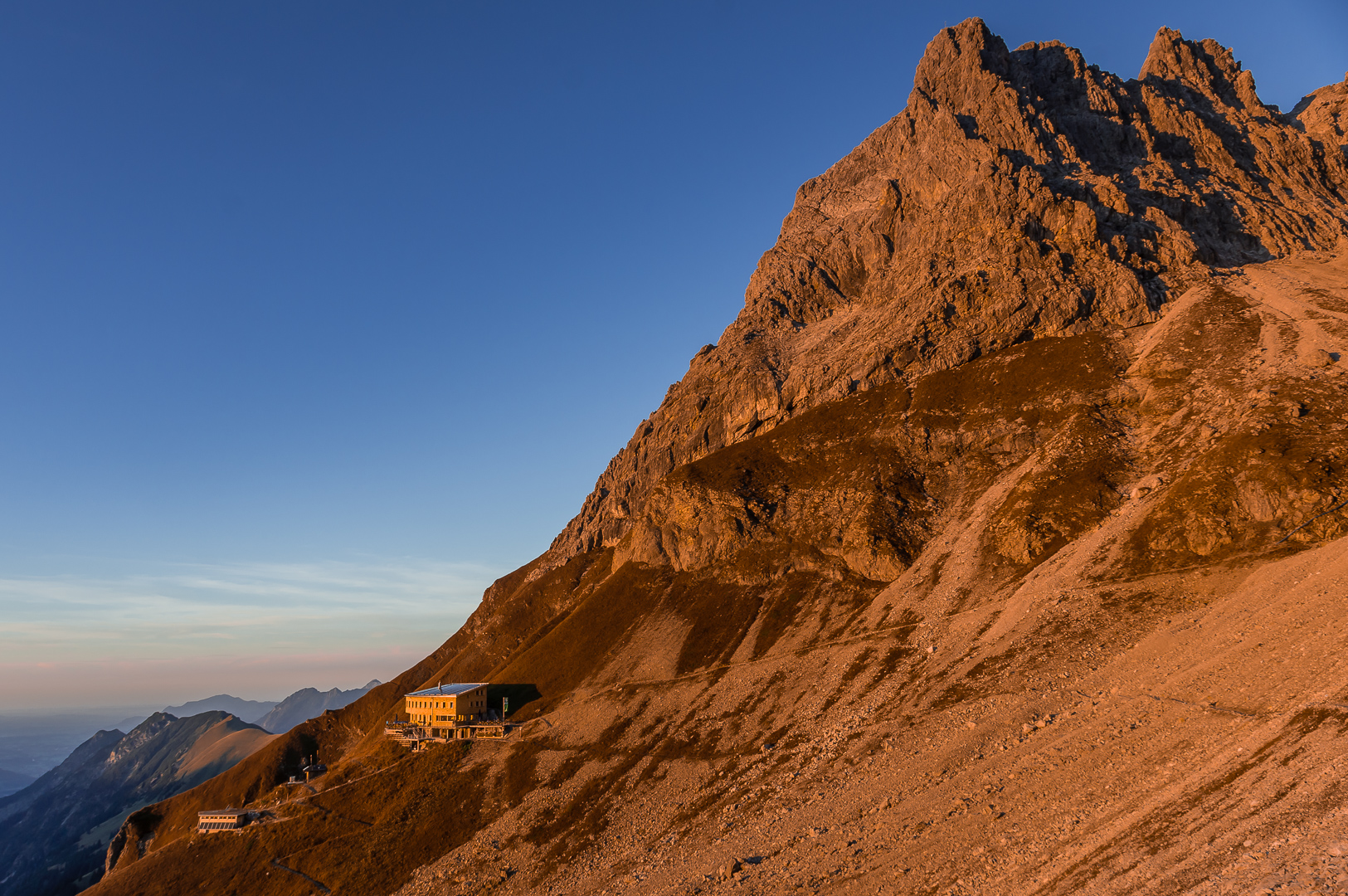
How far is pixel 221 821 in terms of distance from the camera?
109312 mm

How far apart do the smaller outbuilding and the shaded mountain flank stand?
6.40 feet

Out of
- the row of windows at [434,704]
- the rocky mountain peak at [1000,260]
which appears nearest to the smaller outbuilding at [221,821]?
the row of windows at [434,704]

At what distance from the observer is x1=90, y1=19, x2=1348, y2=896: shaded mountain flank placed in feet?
160

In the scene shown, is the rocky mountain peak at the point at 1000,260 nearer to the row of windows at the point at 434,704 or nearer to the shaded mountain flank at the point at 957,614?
the shaded mountain flank at the point at 957,614

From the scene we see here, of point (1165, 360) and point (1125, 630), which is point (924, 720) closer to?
point (1125, 630)

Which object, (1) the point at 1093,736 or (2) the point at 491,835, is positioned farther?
(2) the point at 491,835

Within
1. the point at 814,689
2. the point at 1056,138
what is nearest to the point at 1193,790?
the point at 814,689

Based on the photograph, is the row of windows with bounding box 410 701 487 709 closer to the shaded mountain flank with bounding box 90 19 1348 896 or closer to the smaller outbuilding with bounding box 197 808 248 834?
the shaded mountain flank with bounding box 90 19 1348 896

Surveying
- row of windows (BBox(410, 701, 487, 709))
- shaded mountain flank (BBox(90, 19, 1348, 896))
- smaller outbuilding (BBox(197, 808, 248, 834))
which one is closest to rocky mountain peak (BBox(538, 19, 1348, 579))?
shaded mountain flank (BBox(90, 19, 1348, 896))

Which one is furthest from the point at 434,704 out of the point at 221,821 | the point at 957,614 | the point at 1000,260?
the point at 1000,260

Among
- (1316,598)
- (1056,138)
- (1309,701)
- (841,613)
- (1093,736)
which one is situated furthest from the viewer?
(1056,138)

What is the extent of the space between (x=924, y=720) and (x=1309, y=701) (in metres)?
32.2

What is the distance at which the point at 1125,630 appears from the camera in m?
73.1

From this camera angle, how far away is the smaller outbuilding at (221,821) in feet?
355
